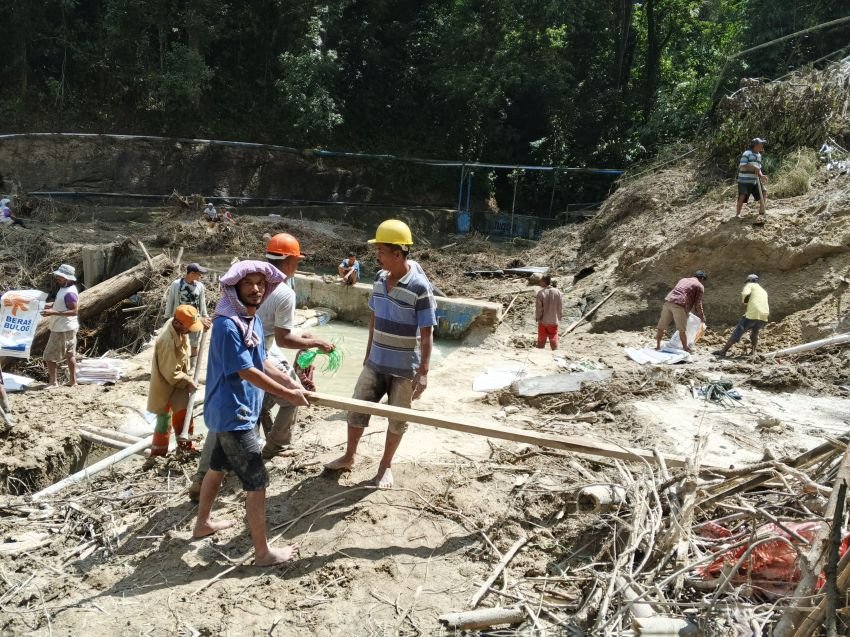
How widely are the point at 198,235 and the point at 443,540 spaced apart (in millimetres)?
13943

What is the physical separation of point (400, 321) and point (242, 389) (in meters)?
1.13

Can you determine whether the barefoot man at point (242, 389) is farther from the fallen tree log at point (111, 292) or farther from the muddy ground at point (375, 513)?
the fallen tree log at point (111, 292)

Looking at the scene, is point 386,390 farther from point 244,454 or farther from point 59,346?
point 59,346

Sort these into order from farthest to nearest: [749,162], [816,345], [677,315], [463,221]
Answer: [463,221] → [749,162] → [677,315] → [816,345]

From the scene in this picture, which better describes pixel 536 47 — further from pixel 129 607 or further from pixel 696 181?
pixel 129 607

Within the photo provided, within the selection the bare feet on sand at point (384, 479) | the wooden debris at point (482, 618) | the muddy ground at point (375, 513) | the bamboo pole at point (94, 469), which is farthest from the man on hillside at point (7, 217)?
the wooden debris at point (482, 618)

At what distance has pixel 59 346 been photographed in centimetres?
778

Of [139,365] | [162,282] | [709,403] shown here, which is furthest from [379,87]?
[709,403]

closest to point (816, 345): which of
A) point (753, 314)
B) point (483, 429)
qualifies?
point (753, 314)

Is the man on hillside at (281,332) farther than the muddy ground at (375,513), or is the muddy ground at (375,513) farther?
the man on hillside at (281,332)

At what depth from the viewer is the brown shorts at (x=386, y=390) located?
433cm

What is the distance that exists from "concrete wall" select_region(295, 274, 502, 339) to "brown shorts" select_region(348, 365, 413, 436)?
5.85 m

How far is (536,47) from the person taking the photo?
74.1ft

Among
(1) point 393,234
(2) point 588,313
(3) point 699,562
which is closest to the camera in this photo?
(3) point 699,562
